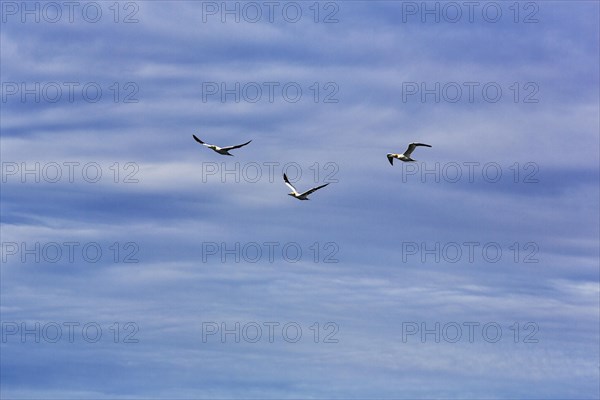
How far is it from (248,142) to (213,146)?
1842cm

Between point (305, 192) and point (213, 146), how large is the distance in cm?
1858

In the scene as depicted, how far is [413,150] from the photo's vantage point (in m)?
132

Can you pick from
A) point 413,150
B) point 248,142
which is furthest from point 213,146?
point 413,150

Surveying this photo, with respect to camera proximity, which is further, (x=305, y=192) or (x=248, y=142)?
(x=305, y=192)

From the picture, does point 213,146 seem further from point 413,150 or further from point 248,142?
point 413,150

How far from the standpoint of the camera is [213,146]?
13038cm

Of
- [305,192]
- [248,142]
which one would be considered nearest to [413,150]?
[305,192]

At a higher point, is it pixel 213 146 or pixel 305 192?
pixel 213 146

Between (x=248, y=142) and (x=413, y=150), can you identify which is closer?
(x=248, y=142)

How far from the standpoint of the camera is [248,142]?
114 meters

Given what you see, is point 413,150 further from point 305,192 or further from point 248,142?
point 248,142

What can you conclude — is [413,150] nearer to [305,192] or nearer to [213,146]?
[305,192]

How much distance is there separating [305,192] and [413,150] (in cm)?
2124

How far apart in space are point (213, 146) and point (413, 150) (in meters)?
36.4
